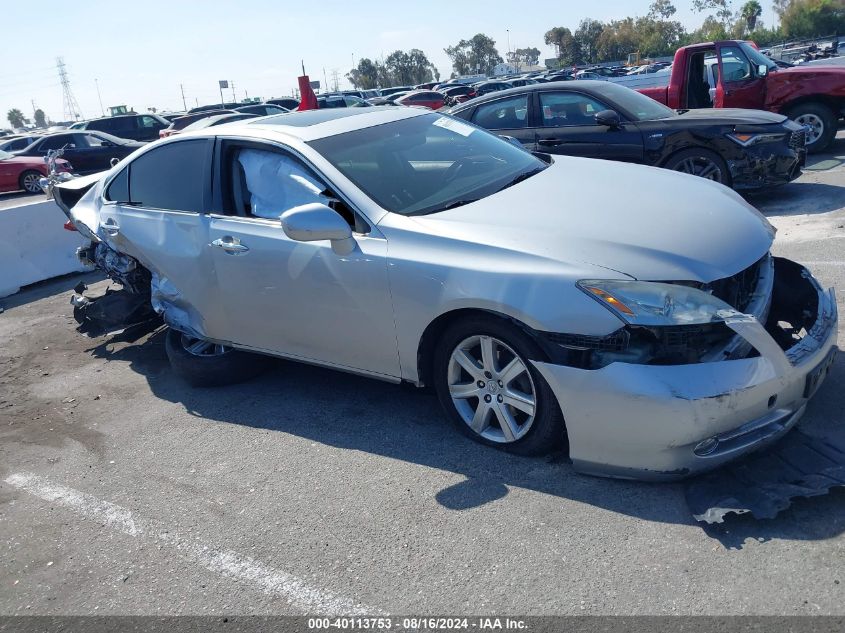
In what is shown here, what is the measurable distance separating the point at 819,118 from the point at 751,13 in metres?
91.9

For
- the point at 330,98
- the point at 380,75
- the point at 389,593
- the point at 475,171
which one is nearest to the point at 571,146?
the point at 475,171

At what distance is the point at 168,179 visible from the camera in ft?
16.5

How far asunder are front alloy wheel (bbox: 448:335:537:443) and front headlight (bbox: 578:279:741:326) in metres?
0.53

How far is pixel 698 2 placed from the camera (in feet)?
353

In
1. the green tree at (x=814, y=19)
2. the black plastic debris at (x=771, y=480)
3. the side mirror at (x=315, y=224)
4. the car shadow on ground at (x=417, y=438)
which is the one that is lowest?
the car shadow on ground at (x=417, y=438)

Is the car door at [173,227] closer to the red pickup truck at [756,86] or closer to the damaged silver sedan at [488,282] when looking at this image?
the damaged silver sedan at [488,282]

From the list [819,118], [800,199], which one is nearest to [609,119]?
[800,199]

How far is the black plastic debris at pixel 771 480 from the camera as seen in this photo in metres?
2.93

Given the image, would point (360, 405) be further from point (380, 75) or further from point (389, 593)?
point (380, 75)

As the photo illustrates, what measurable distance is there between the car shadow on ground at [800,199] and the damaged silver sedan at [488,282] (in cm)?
418

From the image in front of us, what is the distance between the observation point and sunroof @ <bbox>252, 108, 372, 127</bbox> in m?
4.70

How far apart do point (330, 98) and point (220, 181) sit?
88.7ft

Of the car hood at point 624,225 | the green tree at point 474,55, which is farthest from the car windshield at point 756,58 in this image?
the green tree at point 474,55

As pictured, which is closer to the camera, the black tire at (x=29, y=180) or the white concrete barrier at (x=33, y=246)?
the white concrete barrier at (x=33, y=246)
